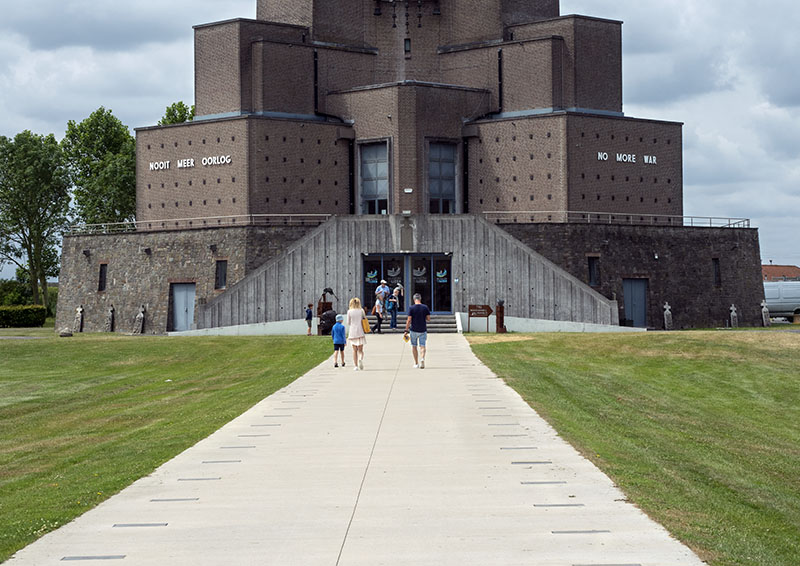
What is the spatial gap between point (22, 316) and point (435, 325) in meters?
37.1

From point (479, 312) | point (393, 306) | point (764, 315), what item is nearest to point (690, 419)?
Answer: point (393, 306)

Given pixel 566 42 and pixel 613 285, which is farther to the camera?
pixel 566 42

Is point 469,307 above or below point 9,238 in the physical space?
below

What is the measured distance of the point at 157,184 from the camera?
59.6 meters

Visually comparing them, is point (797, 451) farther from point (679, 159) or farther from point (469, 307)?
point (679, 159)

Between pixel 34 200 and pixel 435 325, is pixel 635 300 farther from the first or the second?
pixel 34 200

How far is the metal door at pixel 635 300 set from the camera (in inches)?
2078

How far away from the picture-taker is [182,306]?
177ft

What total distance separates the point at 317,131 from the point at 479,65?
11788 mm

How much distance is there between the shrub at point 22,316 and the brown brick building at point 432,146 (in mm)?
10925

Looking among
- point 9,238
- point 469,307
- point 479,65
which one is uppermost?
point 479,65

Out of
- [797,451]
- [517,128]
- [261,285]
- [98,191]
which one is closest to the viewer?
[797,451]

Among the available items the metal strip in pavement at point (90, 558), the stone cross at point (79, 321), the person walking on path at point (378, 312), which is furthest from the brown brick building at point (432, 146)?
the metal strip in pavement at point (90, 558)

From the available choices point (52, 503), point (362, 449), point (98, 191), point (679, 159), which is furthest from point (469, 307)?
point (98, 191)
